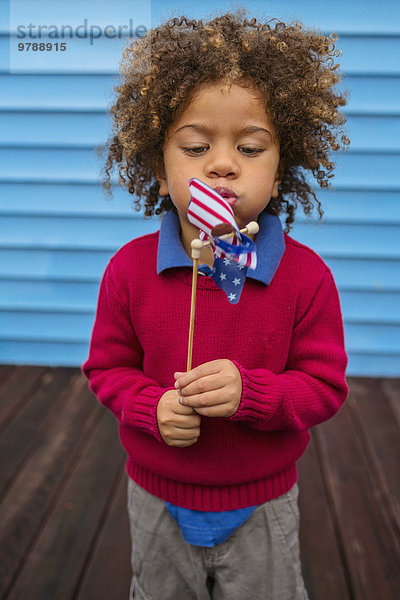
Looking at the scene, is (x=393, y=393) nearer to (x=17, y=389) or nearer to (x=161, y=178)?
(x=17, y=389)

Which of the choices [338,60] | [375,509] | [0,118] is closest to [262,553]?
[375,509]

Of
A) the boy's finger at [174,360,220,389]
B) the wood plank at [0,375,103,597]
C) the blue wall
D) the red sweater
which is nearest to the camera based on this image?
the boy's finger at [174,360,220,389]

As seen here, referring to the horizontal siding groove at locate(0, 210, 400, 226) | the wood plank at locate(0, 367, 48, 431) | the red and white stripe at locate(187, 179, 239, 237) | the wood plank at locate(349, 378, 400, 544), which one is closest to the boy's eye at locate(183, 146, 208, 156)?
the red and white stripe at locate(187, 179, 239, 237)

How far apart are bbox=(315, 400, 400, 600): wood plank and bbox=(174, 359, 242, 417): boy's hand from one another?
0.90m

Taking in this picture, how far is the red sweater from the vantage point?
111 cm

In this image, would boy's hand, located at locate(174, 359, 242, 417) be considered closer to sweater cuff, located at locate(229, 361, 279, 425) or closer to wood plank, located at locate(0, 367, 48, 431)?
sweater cuff, located at locate(229, 361, 279, 425)

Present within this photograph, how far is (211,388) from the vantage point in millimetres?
994

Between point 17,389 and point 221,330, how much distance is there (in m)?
1.74

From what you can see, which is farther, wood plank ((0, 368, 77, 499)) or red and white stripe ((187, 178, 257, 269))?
wood plank ((0, 368, 77, 499))

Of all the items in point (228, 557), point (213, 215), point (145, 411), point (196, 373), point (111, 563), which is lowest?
point (111, 563)

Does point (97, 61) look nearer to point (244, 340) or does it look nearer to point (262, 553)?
point (244, 340)

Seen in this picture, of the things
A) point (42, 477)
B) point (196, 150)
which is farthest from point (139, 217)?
point (196, 150)

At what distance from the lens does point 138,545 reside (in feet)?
4.19

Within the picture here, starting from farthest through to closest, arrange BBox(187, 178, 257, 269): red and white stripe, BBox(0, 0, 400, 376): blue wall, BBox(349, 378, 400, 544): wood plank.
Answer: BBox(0, 0, 400, 376): blue wall → BBox(349, 378, 400, 544): wood plank → BBox(187, 178, 257, 269): red and white stripe
